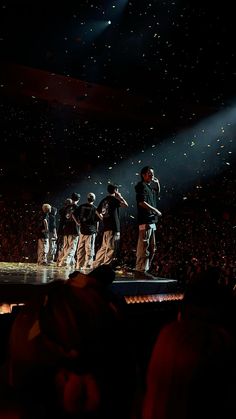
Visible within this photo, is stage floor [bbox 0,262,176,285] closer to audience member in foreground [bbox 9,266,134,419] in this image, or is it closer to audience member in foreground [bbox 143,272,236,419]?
audience member in foreground [bbox 9,266,134,419]

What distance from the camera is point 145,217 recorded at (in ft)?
25.7

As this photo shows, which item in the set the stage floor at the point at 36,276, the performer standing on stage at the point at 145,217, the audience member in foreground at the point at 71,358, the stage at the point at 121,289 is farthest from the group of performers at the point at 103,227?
the audience member in foreground at the point at 71,358

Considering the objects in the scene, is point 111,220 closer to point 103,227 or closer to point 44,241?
point 103,227

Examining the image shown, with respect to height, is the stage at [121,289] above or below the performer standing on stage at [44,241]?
below

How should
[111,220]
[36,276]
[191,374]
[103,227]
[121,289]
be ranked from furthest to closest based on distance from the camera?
[103,227]
[111,220]
[36,276]
[121,289]
[191,374]

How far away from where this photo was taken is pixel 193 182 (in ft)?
56.4

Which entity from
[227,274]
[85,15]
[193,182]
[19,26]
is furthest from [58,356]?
[193,182]

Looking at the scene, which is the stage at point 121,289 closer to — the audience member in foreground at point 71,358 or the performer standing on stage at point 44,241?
the audience member in foreground at point 71,358

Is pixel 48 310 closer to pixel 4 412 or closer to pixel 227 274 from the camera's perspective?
pixel 4 412

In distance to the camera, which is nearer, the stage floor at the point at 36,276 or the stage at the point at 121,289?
the stage at the point at 121,289

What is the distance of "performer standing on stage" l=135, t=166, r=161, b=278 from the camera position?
773cm

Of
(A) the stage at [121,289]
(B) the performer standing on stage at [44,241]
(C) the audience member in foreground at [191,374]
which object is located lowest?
(A) the stage at [121,289]

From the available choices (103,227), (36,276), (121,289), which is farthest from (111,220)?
(121,289)

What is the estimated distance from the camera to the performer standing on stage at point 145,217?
7734 mm
